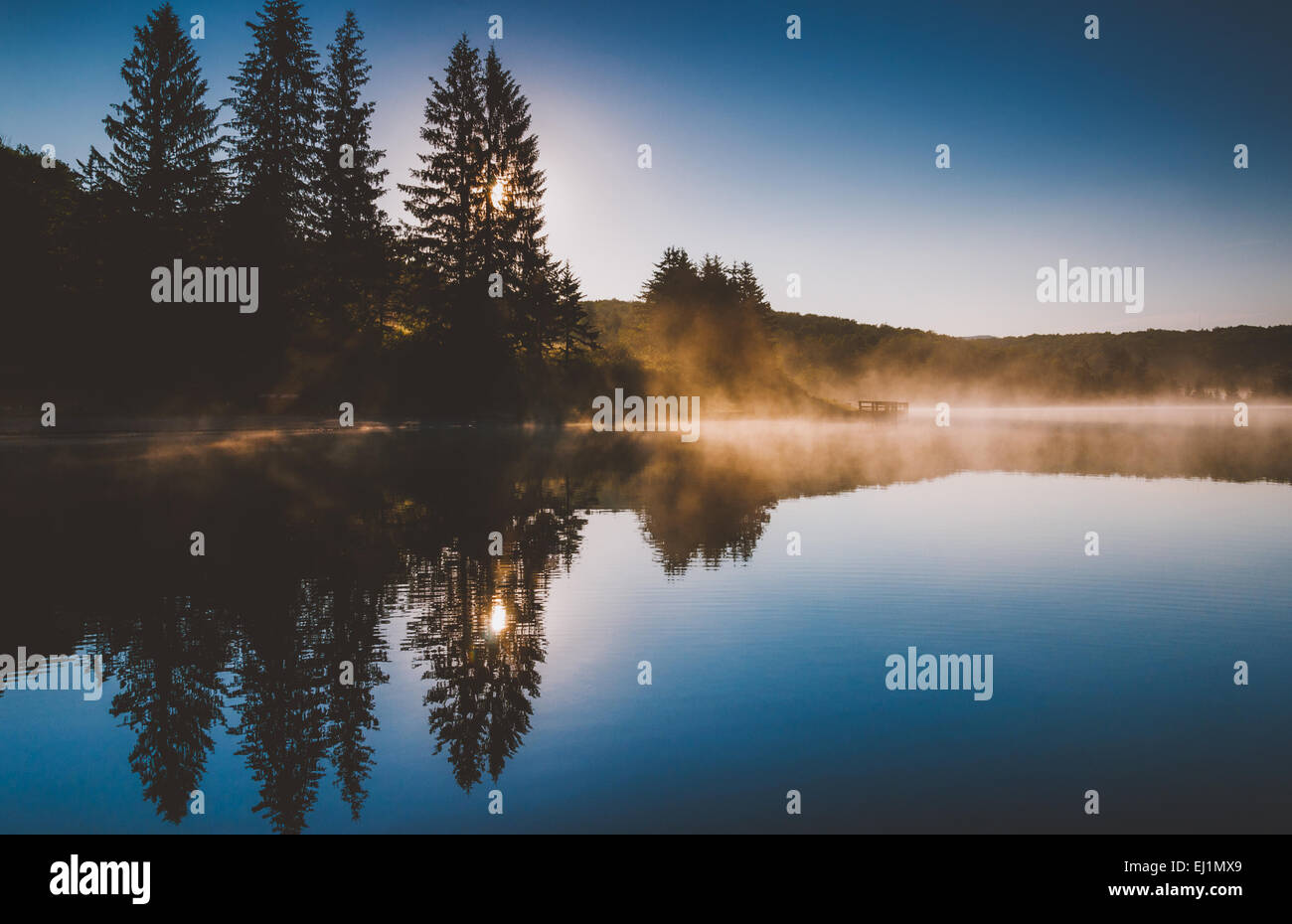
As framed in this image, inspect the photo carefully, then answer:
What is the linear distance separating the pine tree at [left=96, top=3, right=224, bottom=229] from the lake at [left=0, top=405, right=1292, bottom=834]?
3699cm

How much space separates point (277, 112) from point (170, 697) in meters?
60.4

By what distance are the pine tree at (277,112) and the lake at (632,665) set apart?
42.5 meters

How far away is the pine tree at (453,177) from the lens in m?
65.2

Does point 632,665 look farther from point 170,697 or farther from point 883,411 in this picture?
point 883,411

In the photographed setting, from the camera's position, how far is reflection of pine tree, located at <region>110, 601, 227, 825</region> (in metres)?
6.58

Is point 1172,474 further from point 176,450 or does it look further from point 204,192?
point 204,192

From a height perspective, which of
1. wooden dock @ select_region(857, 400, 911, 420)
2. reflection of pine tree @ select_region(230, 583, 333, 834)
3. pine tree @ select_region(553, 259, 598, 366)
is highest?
pine tree @ select_region(553, 259, 598, 366)

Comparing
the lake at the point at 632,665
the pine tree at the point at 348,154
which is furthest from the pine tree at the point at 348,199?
the lake at the point at 632,665

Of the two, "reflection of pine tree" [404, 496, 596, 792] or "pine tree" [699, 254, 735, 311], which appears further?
"pine tree" [699, 254, 735, 311]

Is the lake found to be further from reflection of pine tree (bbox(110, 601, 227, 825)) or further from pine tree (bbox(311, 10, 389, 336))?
pine tree (bbox(311, 10, 389, 336))

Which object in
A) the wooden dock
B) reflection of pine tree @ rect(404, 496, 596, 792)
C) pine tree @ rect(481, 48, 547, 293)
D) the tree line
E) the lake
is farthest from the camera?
the wooden dock

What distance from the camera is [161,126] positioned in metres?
52.4

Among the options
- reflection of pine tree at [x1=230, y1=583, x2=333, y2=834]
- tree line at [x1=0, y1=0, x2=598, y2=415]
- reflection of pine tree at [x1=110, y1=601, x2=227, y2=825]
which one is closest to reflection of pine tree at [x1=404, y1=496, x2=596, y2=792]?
reflection of pine tree at [x1=230, y1=583, x2=333, y2=834]

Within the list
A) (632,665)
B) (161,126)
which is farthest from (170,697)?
(161,126)
